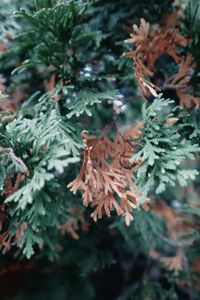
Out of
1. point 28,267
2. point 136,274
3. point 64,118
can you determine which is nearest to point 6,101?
point 64,118

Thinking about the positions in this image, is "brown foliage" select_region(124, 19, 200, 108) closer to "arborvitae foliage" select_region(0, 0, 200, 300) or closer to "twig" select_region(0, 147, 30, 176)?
"arborvitae foliage" select_region(0, 0, 200, 300)

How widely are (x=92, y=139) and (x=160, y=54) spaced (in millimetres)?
422

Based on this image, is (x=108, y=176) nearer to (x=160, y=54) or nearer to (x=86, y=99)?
(x=86, y=99)

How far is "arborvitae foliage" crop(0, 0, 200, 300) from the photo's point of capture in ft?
3.98

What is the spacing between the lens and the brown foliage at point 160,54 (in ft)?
4.55

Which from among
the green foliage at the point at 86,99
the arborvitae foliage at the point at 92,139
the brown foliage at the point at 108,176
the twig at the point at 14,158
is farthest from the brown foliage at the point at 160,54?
the twig at the point at 14,158

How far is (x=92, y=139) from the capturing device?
1.48 m

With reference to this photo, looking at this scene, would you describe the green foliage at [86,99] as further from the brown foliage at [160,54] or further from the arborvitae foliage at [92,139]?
the brown foliage at [160,54]

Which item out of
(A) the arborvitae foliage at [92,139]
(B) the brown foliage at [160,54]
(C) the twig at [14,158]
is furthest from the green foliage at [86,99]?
(C) the twig at [14,158]

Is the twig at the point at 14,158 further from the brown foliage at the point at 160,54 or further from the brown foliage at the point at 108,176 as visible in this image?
the brown foliage at the point at 160,54

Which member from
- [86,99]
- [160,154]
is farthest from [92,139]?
[160,154]

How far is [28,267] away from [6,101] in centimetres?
102

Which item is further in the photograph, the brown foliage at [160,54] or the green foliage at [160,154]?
the brown foliage at [160,54]

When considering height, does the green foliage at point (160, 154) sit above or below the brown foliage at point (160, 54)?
below
